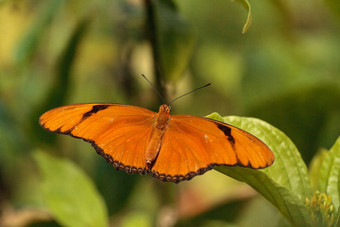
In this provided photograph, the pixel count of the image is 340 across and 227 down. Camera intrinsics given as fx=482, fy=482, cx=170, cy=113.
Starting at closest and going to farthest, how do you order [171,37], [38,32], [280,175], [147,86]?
1. [280,175]
2. [171,37]
3. [38,32]
4. [147,86]

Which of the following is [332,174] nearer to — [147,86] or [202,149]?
[202,149]

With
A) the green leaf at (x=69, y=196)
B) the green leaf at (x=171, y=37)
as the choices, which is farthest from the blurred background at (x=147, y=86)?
the green leaf at (x=69, y=196)

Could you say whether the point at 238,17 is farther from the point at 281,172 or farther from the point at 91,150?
the point at 281,172

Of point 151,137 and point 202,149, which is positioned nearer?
point 202,149

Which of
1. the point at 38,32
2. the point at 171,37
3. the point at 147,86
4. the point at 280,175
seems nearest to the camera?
the point at 280,175

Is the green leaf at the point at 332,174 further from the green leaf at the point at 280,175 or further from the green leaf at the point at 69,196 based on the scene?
the green leaf at the point at 69,196

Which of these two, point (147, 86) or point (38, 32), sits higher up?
point (38, 32)

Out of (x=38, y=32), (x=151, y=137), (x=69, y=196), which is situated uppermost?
(x=38, y=32)

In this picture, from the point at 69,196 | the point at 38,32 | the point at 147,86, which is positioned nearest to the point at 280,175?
the point at 69,196
